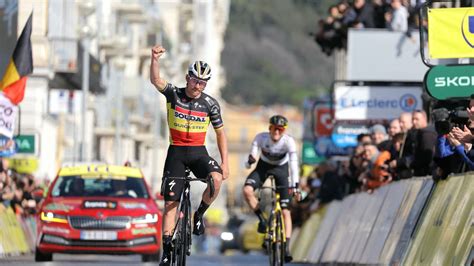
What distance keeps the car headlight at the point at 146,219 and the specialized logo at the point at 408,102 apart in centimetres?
695

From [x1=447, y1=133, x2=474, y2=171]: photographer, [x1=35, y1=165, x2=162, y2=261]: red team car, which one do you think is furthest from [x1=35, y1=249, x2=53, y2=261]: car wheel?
[x1=447, y1=133, x2=474, y2=171]: photographer

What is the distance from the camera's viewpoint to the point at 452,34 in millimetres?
17141

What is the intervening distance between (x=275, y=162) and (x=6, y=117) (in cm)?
663

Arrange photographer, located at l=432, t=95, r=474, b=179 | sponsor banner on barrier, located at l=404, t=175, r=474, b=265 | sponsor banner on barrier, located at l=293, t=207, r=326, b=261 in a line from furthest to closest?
sponsor banner on barrier, located at l=293, t=207, r=326, b=261
photographer, located at l=432, t=95, r=474, b=179
sponsor banner on barrier, located at l=404, t=175, r=474, b=265

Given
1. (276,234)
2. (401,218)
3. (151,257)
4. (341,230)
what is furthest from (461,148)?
(341,230)

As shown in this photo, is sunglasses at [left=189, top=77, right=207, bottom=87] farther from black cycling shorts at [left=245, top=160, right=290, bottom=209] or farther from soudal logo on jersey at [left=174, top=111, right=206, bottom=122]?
black cycling shorts at [left=245, top=160, right=290, bottom=209]

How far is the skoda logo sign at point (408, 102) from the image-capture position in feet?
99.2

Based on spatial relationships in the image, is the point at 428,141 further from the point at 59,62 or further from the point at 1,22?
the point at 59,62

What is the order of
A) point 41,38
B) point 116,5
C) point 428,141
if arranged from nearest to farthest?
point 428,141, point 41,38, point 116,5

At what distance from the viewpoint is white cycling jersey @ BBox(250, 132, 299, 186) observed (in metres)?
21.2

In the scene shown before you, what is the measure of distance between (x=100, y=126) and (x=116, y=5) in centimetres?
848

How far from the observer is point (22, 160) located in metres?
44.6

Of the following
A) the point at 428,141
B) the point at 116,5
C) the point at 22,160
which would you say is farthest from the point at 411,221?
the point at 116,5

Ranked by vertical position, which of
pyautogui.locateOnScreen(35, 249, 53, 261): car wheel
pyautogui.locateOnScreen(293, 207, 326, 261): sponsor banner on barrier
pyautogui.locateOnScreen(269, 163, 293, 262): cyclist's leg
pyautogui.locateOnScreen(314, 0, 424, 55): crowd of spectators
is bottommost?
pyautogui.locateOnScreen(293, 207, 326, 261): sponsor banner on barrier
